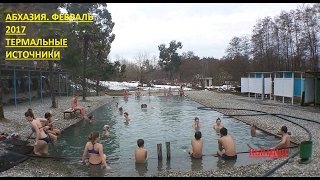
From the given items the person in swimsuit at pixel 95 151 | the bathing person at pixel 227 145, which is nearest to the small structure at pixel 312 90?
the bathing person at pixel 227 145

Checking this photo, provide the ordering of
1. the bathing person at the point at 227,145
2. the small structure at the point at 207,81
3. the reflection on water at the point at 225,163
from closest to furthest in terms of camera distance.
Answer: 1. the reflection on water at the point at 225,163
2. the bathing person at the point at 227,145
3. the small structure at the point at 207,81

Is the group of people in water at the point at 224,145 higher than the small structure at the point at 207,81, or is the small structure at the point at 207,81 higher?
the small structure at the point at 207,81

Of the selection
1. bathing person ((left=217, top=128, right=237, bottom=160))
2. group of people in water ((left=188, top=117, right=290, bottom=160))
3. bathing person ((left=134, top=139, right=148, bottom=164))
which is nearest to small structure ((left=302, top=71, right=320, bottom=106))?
group of people in water ((left=188, top=117, right=290, bottom=160))

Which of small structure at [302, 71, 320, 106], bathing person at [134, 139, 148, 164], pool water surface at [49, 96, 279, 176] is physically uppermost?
small structure at [302, 71, 320, 106]

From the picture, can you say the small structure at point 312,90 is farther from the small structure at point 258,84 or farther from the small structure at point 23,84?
the small structure at point 23,84

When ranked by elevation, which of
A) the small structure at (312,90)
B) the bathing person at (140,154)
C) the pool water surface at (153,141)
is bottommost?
the pool water surface at (153,141)

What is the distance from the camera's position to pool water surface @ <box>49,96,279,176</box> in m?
7.74

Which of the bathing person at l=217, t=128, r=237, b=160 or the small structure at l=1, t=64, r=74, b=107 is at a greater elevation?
the small structure at l=1, t=64, r=74, b=107

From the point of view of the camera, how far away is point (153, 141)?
11164 millimetres

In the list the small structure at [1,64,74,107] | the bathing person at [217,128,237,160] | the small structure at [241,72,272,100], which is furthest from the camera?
the small structure at [241,72,272,100]

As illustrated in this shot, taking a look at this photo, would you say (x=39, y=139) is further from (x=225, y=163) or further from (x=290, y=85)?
(x=290, y=85)

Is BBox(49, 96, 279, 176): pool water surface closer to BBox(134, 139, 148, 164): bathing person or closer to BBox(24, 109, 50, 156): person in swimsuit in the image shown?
BBox(134, 139, 148, 164): bathing person

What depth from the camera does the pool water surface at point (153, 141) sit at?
25.4 feet

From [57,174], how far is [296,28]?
26.4m
